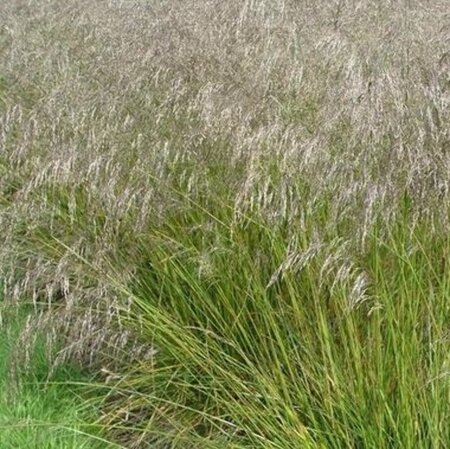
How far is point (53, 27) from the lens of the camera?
3.34 meters

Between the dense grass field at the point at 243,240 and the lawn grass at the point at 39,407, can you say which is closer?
the dense grass field at the point at 243,240

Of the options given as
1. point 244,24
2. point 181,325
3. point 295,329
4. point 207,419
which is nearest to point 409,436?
point 295,329

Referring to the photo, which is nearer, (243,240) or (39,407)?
(243,240)

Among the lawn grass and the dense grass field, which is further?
the lawn grass

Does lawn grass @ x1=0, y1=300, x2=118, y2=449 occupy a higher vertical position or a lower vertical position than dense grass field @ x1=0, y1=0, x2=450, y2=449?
lower

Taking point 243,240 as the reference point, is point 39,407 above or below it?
below

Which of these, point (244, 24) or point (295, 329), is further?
point (244, 24)

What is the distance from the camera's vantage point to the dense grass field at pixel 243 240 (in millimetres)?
1855

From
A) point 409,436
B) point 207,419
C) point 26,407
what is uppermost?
point 409,436

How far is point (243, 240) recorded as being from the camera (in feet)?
6.95

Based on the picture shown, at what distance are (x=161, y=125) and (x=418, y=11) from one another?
1141mm

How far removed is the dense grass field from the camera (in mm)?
1855

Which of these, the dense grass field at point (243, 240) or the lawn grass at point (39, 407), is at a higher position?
the dense grass field at point (243, 240)

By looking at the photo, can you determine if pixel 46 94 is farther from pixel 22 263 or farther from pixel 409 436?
pixel 409 436
